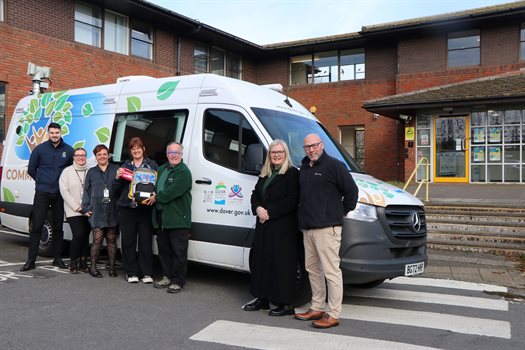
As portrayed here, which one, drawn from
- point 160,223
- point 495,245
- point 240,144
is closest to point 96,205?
point 160,223

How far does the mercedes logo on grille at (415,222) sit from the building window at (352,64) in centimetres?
1676

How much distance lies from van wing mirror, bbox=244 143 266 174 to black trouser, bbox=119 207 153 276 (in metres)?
1.54

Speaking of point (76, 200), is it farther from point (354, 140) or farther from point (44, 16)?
point (354, 140)

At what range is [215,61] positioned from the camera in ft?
69.7

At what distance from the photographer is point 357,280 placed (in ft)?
16.1

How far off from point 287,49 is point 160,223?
58.5 feet

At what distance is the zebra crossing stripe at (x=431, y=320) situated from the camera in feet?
15.1

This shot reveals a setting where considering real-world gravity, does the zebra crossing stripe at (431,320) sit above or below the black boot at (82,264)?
below

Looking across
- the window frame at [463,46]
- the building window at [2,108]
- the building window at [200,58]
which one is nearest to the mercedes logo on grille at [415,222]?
the building window at [2,108]

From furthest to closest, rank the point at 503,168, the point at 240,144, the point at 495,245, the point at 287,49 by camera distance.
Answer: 1. the point at 287,49
2. the point at 503,168
3. the point at 495,245
4. the point at 240,144

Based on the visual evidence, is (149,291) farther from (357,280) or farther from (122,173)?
(357,280)

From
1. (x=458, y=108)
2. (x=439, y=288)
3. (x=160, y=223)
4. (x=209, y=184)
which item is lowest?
(x=439, y=288)

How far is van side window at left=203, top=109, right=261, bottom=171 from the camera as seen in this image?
552cm

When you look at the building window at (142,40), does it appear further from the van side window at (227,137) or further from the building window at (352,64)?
the van side window at (227,137)
